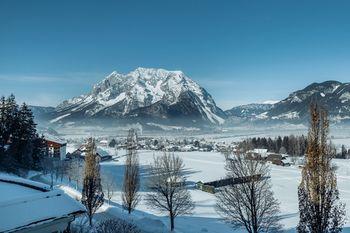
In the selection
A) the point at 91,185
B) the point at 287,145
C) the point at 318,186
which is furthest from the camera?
the point at 287,145

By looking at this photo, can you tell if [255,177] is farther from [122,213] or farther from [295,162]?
[295,162]

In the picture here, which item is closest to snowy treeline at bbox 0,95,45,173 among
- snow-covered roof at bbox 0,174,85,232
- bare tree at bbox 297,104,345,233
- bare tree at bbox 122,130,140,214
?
bare tree at bbox 122,130,140,214

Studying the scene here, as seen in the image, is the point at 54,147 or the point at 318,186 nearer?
the point at 318,186

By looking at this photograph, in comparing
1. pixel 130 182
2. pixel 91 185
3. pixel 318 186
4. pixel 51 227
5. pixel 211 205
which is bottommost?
pixel 211 205

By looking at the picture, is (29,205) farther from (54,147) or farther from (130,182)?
(54,147)

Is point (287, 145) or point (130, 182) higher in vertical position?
point (130, 182)

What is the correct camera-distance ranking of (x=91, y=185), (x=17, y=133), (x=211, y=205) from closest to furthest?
(x=91, y=185) < (x=211, y=205) < (x=17, y=133)

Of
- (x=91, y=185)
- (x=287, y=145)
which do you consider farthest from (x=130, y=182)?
(x=287, y=145)
